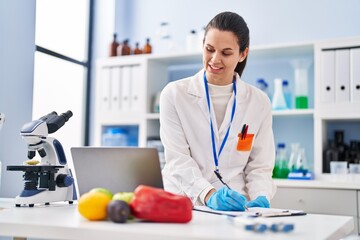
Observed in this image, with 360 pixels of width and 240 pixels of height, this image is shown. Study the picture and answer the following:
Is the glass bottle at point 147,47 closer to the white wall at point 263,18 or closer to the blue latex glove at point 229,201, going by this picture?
the white wall at point 263,18

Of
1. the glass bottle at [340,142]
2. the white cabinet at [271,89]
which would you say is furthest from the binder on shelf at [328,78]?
the glass bottle at [340,142]

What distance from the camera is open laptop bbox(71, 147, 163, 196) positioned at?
1495 millimetres

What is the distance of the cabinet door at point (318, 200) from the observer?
2.54 m

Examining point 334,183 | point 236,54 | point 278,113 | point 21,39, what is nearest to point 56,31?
point 21,39

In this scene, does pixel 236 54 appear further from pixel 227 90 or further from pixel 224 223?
pixel 224 223

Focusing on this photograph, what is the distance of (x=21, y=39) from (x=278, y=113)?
1621 millimetres

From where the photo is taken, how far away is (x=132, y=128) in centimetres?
367

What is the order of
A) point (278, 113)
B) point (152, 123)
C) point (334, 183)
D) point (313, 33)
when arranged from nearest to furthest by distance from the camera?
point (334, 183), point (278, 113), point (313, 33), point (152, 123)

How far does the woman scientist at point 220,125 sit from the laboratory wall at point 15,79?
41.9 inches

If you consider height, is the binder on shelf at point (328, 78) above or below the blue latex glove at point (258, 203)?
above

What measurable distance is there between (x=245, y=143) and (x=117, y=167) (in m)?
0.63

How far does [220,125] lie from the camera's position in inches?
77.1

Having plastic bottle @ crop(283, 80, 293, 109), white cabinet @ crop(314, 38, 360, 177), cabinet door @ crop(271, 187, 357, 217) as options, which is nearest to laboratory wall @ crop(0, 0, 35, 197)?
cabinet door @ crop(271, 187, 357, 217)

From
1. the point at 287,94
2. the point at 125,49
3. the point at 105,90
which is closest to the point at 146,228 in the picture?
the point at 287,94
